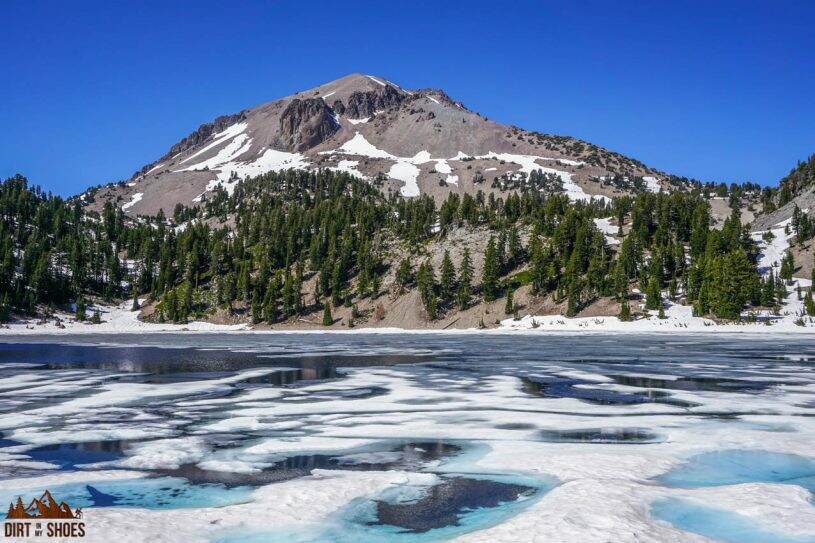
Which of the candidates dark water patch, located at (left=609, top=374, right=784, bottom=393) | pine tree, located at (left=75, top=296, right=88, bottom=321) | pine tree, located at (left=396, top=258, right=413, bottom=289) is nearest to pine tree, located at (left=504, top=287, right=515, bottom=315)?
pine tree, located at (left=396, top=258, right=413, bottom=289)

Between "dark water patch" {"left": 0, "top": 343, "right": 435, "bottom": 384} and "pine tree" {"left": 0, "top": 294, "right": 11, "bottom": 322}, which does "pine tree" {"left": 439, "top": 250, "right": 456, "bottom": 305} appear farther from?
"pine tree" {"left": 0, "top": 294, "right": 11, "bottom": 322}

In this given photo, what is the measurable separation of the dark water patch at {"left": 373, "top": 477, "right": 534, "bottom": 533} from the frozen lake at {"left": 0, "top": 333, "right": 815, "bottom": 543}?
0.05 m

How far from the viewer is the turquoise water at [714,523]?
8086mm

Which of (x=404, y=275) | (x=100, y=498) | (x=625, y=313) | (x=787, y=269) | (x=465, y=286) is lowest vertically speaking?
(x=100, y=498)

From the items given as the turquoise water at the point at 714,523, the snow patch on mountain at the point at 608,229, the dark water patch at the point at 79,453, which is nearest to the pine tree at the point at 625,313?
the snow patch on mountain at the point at 608,229

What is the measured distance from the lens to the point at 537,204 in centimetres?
13362

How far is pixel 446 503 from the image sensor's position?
385 inches

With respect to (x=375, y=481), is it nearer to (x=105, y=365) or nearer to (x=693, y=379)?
(x=693, y=379)

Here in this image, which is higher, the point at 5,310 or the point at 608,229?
the point at 608,229

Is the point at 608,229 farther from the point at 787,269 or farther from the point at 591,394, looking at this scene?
the point at 591,394

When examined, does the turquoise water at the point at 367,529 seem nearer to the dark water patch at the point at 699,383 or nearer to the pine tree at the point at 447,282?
the dark water patch at the point at 699,383

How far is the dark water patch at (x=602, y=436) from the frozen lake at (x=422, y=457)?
0.08 metres

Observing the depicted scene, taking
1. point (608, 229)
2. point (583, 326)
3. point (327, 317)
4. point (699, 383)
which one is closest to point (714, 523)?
point (699, 383)

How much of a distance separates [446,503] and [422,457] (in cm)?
326
